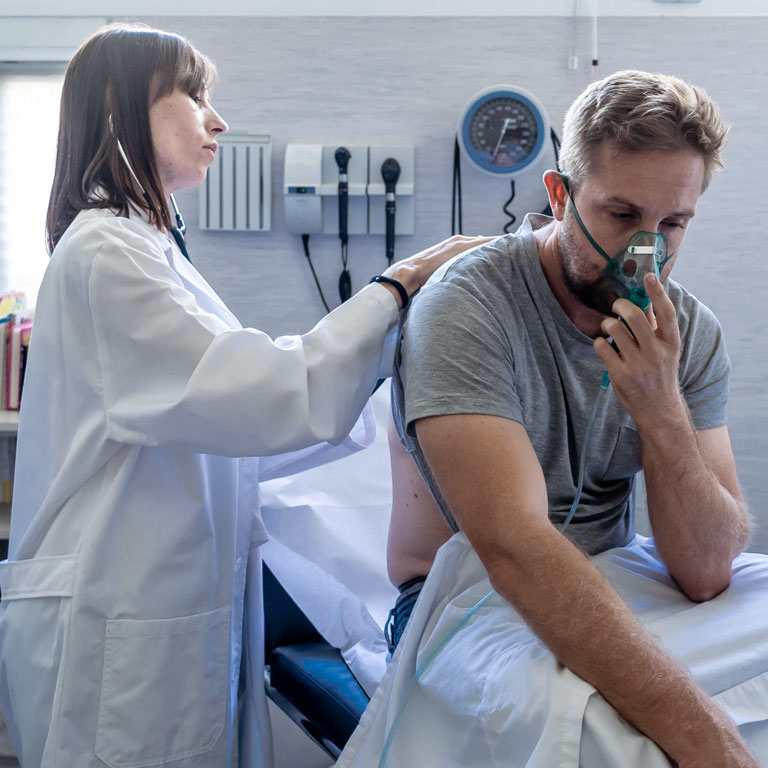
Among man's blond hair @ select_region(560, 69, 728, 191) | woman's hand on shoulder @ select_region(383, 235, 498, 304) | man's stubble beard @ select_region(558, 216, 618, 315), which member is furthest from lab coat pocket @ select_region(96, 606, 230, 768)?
man's blond hair @ select_region(560, 69, 728, 191)

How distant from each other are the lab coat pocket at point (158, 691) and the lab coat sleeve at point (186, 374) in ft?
0.95

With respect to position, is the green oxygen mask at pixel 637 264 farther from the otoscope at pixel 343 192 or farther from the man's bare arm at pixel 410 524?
the otoscope at pixel 343 192

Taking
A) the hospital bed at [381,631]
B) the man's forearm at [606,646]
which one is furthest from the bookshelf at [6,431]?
the man's forearm at [606,646]

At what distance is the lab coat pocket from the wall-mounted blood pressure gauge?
1.60 metres

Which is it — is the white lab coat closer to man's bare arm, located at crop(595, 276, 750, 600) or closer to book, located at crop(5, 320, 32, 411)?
man's bare arm, located at crop(595, 276, 750, 600)

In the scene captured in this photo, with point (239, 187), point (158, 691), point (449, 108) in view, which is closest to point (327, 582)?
point (158, 691)

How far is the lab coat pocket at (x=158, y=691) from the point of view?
4.22 ft

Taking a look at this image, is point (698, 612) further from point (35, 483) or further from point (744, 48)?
point (744, 48)

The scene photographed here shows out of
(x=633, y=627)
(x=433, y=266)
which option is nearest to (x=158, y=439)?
(x=433, y=266)

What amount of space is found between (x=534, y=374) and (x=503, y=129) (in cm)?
138

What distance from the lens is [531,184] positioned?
101 inches

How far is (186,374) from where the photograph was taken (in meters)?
1.27

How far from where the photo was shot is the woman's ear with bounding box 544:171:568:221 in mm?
1329

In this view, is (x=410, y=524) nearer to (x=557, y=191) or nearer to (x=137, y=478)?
(x=137, y=478)
